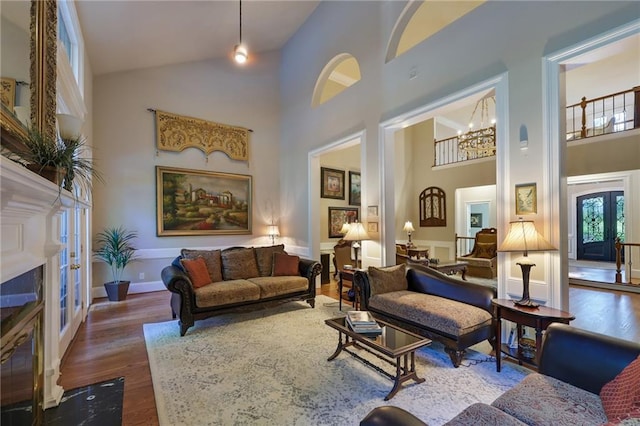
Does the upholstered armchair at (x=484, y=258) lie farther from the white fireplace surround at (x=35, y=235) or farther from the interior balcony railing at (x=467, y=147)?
the white fireplace surround at (x=35, y=235)

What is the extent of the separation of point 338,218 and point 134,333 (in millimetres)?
5131

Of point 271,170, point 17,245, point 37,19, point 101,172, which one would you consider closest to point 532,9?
point 37,19

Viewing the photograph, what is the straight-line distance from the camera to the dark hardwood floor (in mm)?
2367

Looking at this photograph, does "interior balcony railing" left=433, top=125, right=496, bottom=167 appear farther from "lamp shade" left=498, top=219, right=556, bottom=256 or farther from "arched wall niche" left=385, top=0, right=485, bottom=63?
"lamp shade" left=498, top=219, right=556, bottom=256

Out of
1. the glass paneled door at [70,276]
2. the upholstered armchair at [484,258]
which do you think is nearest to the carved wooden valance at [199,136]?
the glass paneled door at [70,276]

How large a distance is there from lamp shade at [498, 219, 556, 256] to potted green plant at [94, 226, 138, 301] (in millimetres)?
5685

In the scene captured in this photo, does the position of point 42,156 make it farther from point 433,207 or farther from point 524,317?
point 433,207

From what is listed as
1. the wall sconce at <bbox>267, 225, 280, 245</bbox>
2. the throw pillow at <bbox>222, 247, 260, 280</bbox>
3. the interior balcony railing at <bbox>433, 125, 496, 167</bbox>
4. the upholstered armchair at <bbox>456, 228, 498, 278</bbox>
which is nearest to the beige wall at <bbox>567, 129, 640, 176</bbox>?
the interior balcony railing at <bbox>433, 125, 496, 167</bbox>

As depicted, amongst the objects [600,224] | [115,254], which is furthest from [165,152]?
[600,224]

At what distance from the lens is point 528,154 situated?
2.90m

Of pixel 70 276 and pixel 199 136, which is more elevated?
pixel 199 136

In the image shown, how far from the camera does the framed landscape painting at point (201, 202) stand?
5703 millimetres

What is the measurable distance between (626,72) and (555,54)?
7.19m

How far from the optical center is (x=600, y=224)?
9.35m
